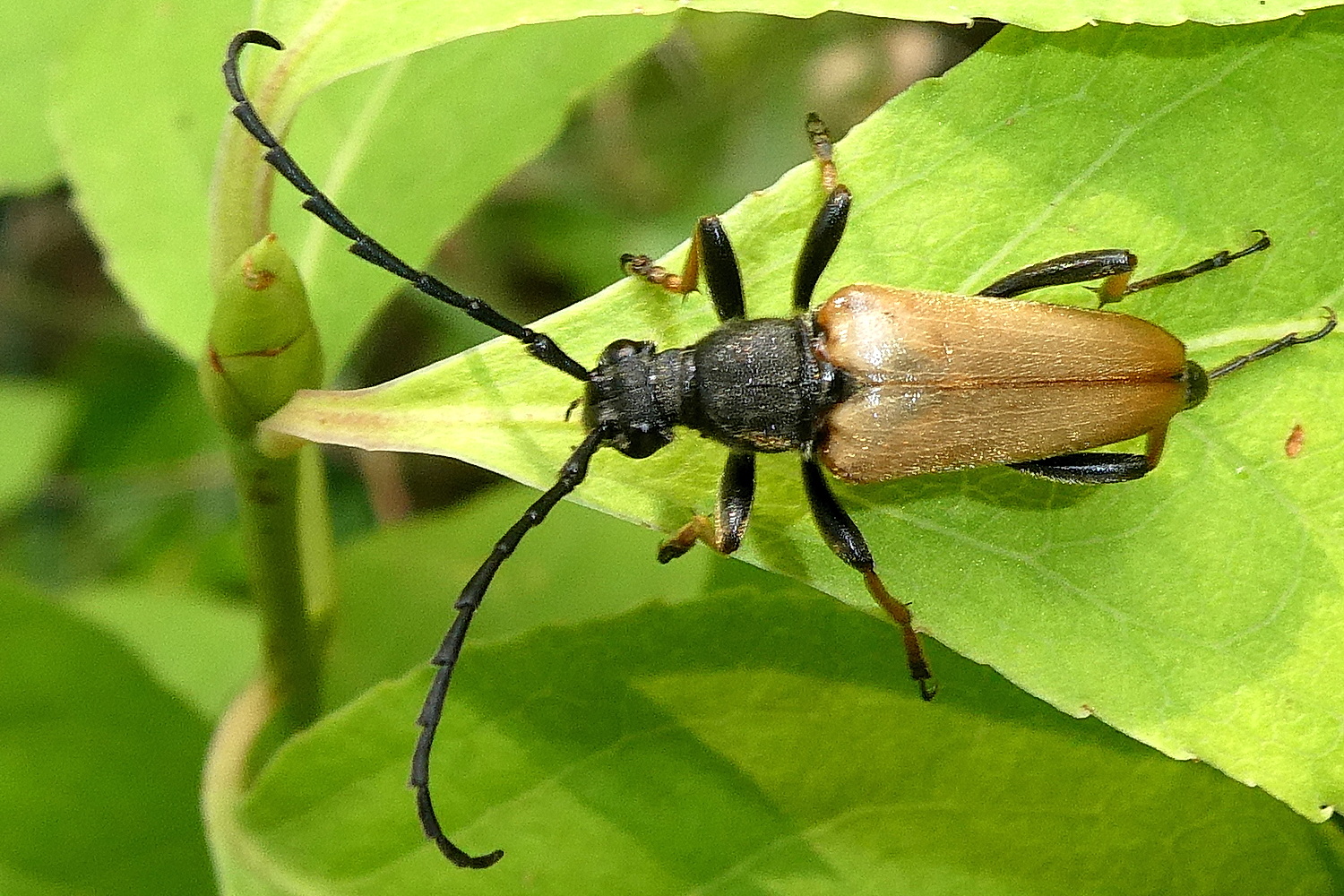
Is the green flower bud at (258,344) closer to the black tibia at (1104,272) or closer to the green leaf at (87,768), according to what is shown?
the green leaf at (87,768)

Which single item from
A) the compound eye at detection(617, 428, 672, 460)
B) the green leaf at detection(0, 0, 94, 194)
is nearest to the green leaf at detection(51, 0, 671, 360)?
the compound eye at detection(617, 428, 672, 460)

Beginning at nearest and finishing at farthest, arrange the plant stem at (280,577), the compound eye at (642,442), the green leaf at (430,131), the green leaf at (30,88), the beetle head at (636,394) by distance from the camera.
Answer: the plant stem at (280,577)
the compound eye at (642,442)
the beetle head at (636,394)
the green leaf at (430,131)
the green leaf at (30,88)

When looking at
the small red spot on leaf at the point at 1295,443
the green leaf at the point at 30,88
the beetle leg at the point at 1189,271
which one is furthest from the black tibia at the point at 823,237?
the green leaf at the point at 30,88

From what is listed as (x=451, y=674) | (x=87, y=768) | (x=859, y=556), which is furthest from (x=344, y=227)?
(x=87, y=768)

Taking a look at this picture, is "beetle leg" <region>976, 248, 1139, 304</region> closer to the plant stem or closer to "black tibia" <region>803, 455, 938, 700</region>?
"black tibia" <region>803, 455, 938, 700</region>

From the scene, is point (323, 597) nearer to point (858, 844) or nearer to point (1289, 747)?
point (858, 844)

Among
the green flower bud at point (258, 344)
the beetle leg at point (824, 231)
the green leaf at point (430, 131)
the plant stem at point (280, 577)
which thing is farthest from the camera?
the green leaf at point (430, 131)

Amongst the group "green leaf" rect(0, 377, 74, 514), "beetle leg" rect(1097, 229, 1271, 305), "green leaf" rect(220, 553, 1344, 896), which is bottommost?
"green leaf" rect(0, 377, 74, 514)
